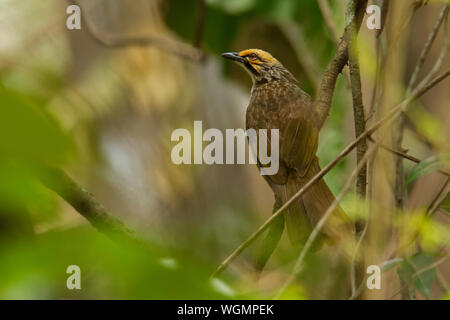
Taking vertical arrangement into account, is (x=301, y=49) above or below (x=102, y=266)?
above

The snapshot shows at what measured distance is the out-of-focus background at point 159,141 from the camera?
413 millimetres

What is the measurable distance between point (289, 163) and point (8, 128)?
1016 mm

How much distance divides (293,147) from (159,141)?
1853 mm

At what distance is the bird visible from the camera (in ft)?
4.16

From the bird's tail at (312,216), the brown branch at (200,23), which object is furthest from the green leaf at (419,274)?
the brown branch at (200,23)

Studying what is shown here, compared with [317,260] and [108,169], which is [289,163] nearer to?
[317,260]

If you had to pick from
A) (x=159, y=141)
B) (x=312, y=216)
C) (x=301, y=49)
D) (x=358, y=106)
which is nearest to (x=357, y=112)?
(x=358, y=106)

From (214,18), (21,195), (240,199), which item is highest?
(214,18)

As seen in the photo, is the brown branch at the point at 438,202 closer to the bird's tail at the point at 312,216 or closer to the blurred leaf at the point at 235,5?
the bird's tail at the point at 312,216

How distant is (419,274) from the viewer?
1198 millimetres

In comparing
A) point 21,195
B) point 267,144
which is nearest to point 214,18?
point 267,144

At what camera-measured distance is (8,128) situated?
0.36m

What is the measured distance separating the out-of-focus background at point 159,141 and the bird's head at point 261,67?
0.47ft

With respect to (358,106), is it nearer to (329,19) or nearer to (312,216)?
(312,216)
